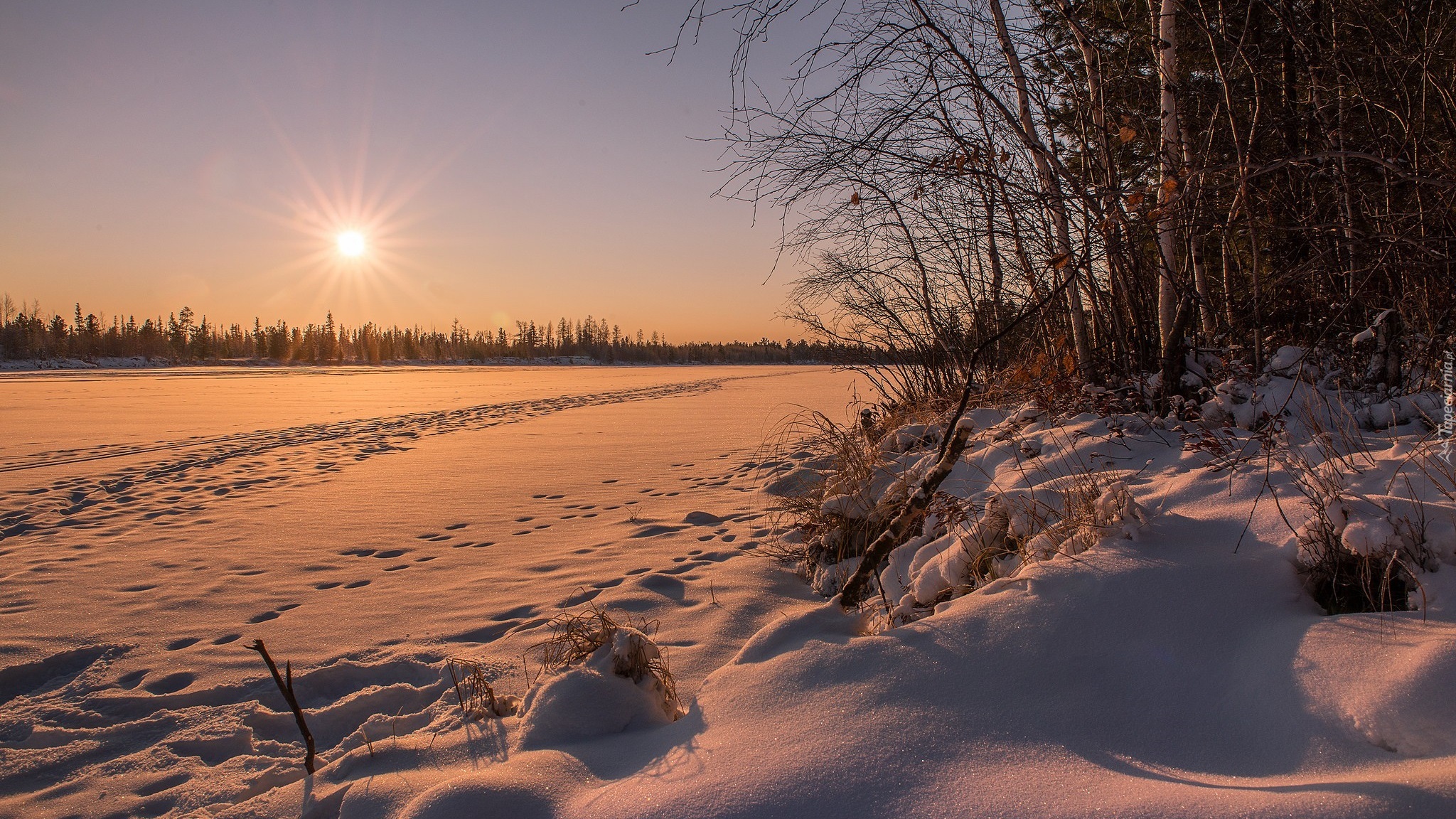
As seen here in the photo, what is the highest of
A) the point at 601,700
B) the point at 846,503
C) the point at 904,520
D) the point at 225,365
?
the point at 225,365

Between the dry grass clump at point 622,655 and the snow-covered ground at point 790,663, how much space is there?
84 millimetres

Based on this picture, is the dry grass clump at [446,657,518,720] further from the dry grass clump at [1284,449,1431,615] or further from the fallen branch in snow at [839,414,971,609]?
the dry grass clump at [1284,449,1431,615]

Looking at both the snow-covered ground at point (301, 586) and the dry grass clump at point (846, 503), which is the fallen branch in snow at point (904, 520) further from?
the dry grass clump at point (846, 503)

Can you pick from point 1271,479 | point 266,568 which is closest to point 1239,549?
point 1271,479

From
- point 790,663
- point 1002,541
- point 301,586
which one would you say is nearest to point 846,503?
point 1002,541

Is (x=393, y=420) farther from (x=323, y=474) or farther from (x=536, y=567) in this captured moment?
(x=536, y=567)

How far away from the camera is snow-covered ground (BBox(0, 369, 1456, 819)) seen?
129 centimetres

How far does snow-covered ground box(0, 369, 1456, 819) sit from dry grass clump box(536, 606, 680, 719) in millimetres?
84

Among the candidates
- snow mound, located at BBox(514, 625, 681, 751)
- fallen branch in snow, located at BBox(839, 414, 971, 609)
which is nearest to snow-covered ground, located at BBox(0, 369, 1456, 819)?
snow mound, located at BBox(514, 625, 681, 751)

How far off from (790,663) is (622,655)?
1.58 feet

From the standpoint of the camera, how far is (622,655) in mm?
1902

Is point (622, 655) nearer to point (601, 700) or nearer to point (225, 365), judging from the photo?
point (601, 700)

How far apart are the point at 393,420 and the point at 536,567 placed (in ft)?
28.1

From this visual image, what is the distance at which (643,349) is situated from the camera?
78312 mm
